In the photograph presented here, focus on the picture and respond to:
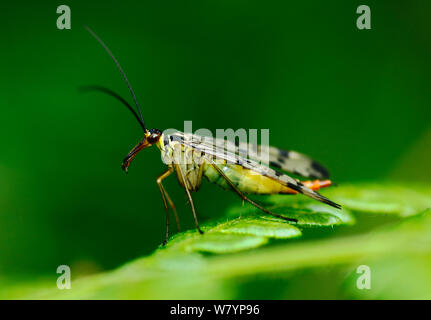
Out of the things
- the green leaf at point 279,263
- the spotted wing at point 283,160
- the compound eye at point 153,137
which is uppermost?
the compound eye at point 153,137

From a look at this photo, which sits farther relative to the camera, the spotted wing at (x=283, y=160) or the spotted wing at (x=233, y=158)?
the spotted wing at (x=283, y=160)

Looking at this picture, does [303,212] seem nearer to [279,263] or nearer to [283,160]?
[279,263]

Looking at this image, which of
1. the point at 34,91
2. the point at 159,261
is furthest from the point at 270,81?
the point at 159,261

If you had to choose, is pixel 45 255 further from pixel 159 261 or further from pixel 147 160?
pixel 159 261

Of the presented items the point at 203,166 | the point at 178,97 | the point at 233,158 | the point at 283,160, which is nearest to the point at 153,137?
the point at 203,166

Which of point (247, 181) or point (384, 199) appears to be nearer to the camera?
point (384, 199)

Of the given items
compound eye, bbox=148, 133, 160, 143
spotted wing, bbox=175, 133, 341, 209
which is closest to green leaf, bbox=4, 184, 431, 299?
spotted wing, bbox=175, 133, 341, 209

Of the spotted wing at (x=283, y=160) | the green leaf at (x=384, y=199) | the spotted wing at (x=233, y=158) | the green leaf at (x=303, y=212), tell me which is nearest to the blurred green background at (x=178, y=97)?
the spotted wing at (x=283, y=160)

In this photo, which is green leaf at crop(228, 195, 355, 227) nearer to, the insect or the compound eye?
the insect

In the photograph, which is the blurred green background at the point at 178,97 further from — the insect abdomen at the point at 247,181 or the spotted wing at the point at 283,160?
the insect abdomen at the point at 247,181
